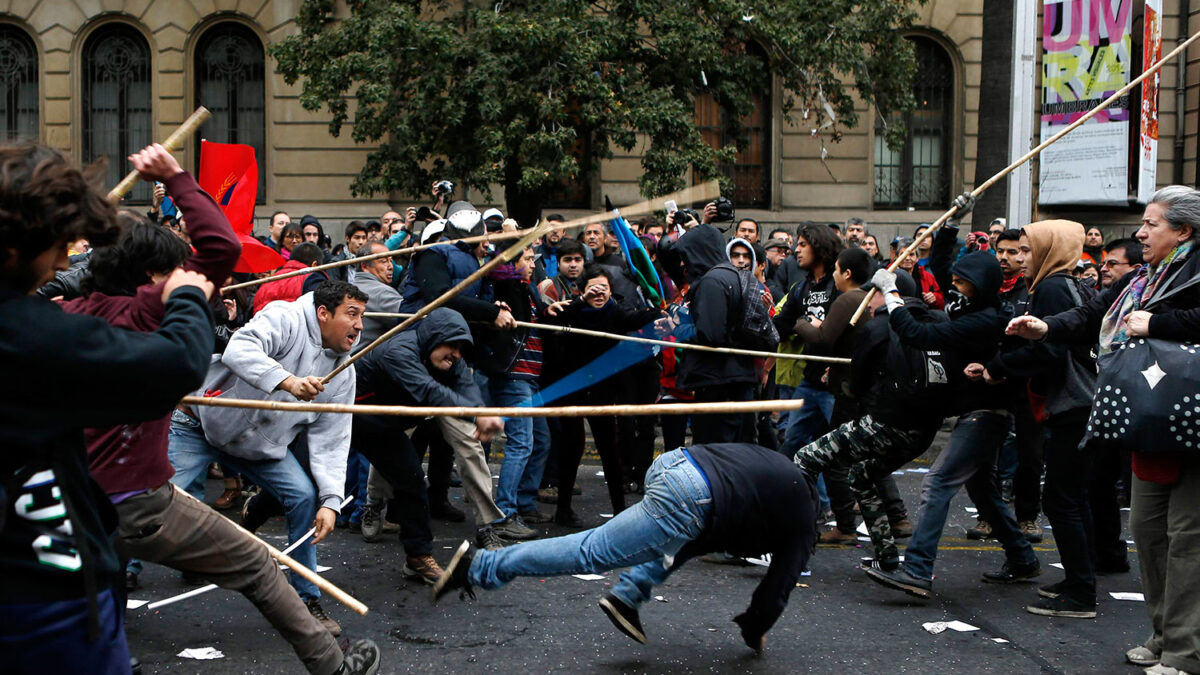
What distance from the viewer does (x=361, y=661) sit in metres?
4.33

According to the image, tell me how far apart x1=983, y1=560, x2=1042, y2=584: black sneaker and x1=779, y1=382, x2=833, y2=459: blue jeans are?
1.53m

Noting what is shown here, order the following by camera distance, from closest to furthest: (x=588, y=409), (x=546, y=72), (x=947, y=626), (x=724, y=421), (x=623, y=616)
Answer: (x=588, y=409) → (x=623, y=616) → (x=947, y=626) → (x=724, y=421) → (x=546, y=72)

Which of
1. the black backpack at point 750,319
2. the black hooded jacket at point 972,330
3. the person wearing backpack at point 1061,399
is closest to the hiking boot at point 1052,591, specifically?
the person wearing backpack at point 1061,399

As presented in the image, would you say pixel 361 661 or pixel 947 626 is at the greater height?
pixel 361 661

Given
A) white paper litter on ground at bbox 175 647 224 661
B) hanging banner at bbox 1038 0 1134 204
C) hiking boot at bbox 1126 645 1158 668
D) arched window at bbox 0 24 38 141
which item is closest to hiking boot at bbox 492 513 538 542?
white paper litter on ground at bbox 175 647 224 661

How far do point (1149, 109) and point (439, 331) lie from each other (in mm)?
15880

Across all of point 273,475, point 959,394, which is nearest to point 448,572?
point 273,475

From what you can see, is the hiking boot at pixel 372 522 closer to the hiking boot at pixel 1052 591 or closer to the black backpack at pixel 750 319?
the black backpack at pixel 750 319

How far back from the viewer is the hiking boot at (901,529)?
292 inches

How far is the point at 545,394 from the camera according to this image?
7.78 metres

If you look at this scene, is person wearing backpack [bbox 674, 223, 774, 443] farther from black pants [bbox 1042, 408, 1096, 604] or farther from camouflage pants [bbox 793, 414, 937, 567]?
black pants [bbox 1042, 408, 1096, 604]

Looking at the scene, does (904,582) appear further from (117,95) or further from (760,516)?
(117,95)

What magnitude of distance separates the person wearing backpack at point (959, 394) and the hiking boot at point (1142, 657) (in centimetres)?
112

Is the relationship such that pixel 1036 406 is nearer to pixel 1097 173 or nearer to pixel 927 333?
pixel 927 333
